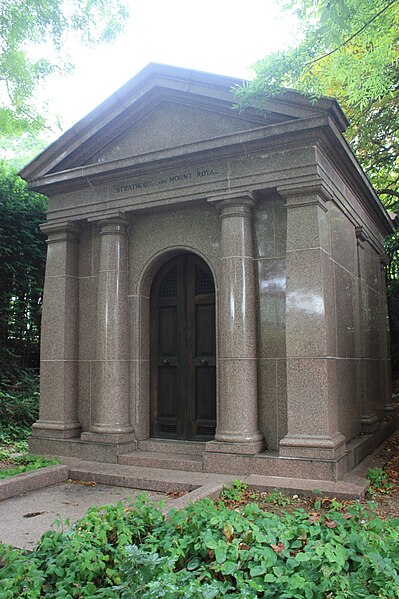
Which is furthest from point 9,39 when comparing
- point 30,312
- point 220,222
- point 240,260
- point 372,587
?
point 372,587

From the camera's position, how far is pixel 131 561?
356 cm

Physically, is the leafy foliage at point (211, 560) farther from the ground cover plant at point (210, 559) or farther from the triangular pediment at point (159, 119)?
Answer: the triangular pediment at point (159, 119)

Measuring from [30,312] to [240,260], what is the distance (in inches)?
318

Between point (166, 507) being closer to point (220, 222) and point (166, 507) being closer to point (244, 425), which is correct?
point (244, 425)

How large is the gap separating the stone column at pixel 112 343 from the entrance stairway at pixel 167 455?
330mm

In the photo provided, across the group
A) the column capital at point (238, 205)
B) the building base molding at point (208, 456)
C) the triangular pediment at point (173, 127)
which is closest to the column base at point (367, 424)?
the building base molding at point (208, 456)

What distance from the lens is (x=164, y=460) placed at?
24.2ft

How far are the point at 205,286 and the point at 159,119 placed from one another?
2.78 metres

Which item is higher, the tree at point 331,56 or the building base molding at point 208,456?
the tree at point 331,56

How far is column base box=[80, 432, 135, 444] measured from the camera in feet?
25.9

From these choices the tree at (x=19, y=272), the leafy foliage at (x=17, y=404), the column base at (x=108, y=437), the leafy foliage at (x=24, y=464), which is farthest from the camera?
the tree at (x=19, y=272)

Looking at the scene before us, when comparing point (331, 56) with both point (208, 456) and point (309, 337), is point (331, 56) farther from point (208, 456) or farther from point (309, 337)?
point (208, 456)

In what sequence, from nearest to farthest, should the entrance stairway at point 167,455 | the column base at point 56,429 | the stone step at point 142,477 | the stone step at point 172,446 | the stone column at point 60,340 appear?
the stone step at point 142,477 → the entrance stairway at point 167,455 → the stone step at point 172,446 → the column base at point 56,429 → the stone column at point 60,340

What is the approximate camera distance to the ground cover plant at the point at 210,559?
3375 millimetres
